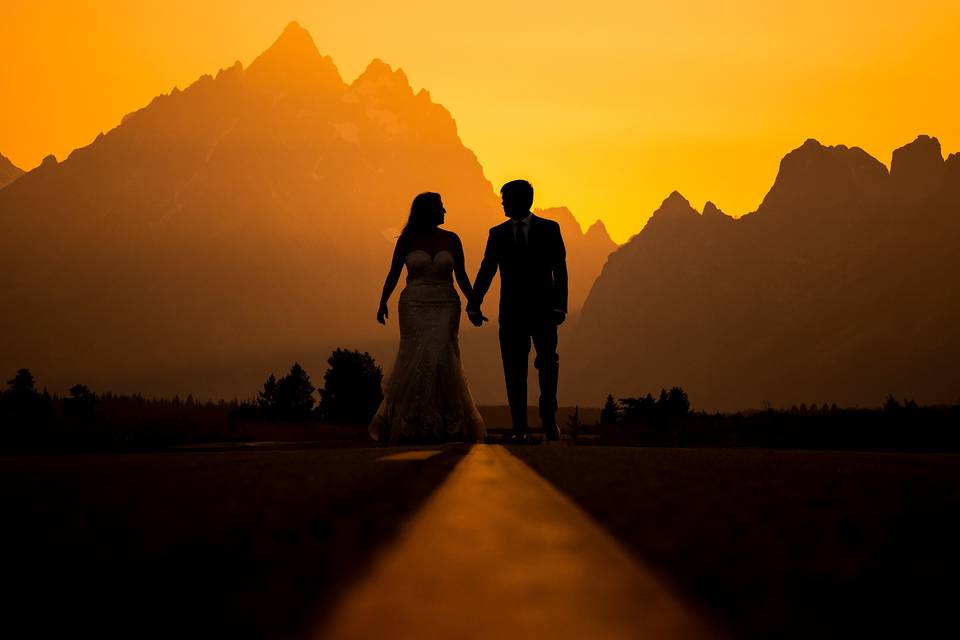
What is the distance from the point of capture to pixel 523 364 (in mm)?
14898

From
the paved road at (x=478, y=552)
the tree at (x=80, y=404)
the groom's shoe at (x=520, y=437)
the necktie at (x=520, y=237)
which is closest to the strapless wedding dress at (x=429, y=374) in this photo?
the groom's shoe at (x=520, y=437)

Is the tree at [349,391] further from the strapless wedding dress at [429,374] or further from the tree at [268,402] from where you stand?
Answer: the strapless wedding dress at [429,374]

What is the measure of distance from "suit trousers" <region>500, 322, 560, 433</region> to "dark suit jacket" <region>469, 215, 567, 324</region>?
0.14m

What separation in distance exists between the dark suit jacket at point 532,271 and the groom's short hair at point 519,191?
0.27m

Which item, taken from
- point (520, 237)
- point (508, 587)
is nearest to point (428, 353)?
point (520, 237)

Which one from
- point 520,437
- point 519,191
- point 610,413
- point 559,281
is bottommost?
point 520,437

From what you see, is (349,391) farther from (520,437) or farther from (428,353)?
(520,437)

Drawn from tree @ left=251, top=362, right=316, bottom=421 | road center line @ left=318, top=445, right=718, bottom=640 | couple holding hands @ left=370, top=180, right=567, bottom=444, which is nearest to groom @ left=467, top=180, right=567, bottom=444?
couple holding hands @ left=370, top=180, right=567, bottom=444

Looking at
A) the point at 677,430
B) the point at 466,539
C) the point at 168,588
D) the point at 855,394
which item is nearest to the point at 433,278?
the point at 677,430

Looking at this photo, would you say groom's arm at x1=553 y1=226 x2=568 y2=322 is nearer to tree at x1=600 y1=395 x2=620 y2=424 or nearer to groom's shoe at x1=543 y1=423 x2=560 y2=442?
groom's shoe at x1=543 y1=423 x2=560 y2=442

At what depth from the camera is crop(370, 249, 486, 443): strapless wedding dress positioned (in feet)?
53.1

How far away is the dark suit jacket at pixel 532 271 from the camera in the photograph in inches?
575

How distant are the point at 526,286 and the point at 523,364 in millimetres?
999

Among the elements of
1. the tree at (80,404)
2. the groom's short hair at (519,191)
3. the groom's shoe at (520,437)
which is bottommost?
the groom's shoe at (520,437)
